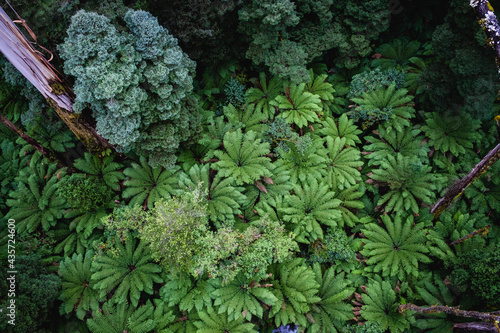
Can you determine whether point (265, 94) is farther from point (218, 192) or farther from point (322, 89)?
point (218, 192)

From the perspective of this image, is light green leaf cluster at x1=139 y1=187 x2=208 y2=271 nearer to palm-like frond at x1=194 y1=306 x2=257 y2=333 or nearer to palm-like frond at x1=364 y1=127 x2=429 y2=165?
palm-like frond at x1=194 y1=306 x2=257 y2=333

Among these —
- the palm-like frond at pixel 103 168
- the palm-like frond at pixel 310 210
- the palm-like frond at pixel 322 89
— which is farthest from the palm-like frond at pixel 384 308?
the palm-like frond at pixel 103 168

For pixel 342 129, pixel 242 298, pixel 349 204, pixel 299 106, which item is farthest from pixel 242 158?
pixel 242 298

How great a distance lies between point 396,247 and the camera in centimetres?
771

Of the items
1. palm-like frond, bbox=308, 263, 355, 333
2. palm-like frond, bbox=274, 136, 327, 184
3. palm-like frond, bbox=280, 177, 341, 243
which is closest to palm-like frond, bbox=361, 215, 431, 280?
palm-like frond, bbox=308, 263, 355, 333

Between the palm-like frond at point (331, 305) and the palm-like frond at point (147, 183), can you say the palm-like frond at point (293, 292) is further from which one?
the palm-like frond at point (147, 183)

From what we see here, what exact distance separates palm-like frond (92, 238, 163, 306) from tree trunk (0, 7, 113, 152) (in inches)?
115

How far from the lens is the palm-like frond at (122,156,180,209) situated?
25.2 feet

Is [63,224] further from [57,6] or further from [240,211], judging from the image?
[57,6]

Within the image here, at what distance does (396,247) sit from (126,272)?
6515 millimetres

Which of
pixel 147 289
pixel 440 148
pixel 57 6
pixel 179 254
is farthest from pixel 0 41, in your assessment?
pixel 440 148

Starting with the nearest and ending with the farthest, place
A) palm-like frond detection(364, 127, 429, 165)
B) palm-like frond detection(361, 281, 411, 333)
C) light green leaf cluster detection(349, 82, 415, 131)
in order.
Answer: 1. palm-like frond detection(361, 281, 411, 333)
2. palm-like frond detection(364, 127, 429, 165)
3. light green leaf cluster detection(349, 82, 415, 131)

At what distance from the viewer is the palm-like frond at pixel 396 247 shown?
24.1 ft

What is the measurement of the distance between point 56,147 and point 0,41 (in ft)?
10.5
